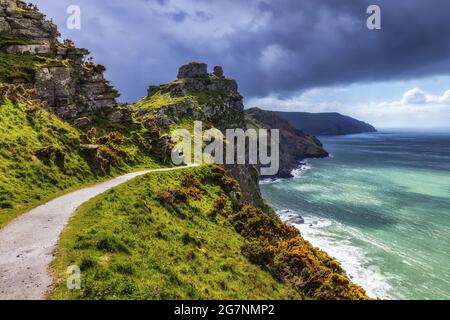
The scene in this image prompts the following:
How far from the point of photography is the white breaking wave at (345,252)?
53438mm

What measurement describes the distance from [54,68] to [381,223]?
82.2 meters

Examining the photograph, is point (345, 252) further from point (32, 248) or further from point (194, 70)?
point (194, 70)

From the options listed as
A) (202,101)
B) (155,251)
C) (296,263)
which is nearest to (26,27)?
(155,251)

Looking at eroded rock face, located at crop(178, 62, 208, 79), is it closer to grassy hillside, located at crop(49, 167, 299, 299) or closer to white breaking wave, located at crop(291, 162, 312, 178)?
white breaking wave, located at crop(291, 162, 312, 178)

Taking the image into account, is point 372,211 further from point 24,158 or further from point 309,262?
point 24,158

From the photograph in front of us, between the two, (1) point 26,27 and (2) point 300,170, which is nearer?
(1) point 26,27

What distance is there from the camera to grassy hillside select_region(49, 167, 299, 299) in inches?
691

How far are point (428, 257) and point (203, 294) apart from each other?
60402 mm

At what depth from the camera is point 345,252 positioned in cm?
6769

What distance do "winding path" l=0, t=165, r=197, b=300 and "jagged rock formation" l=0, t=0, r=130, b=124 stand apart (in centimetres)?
2403

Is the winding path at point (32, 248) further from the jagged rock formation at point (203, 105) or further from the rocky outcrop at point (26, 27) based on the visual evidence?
the jagged rock formation at point (203, 105)

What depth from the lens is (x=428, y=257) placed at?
6300 cm

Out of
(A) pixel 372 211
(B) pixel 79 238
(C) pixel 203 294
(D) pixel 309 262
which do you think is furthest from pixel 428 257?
(B) pixel 79 238

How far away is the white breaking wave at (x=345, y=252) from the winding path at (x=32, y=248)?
45.9 meters
